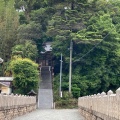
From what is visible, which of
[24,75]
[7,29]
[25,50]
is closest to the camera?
[24,75]

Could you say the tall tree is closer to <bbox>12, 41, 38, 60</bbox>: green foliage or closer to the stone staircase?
<bbox>12, 41, 38, 60</bbox>: green foliage

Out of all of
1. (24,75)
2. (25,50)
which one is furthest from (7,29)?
(24,75)

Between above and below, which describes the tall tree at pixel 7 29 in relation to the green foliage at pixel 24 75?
above

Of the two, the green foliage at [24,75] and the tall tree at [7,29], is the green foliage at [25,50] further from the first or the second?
the green foliage at [24,75]

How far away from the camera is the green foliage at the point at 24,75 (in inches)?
1721

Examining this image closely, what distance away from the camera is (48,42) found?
195 feet

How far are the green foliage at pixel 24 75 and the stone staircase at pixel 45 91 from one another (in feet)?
7.62

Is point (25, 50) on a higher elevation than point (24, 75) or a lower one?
higher

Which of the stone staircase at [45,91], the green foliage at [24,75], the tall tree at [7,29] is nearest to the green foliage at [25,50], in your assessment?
the tall tree at [7,29]

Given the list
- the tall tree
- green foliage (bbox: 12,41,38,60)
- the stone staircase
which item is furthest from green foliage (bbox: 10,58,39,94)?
the tall tree

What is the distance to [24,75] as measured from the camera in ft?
143

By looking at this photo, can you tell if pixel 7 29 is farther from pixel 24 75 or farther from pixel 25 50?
→ pixel 24 75

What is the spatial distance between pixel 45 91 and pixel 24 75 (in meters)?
5.83

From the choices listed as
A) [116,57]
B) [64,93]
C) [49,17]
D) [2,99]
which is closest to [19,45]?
[49,17]
